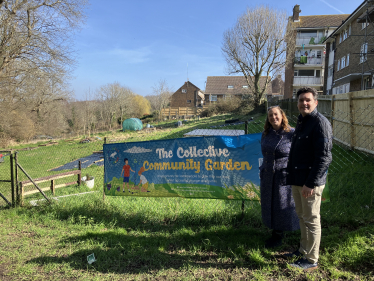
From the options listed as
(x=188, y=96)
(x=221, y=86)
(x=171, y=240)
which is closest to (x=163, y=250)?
(x=171, y=240)

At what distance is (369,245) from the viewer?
10.2ft

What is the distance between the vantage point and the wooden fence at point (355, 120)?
6.99 metres

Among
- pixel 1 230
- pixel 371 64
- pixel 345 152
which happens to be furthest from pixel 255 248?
pixel 371 64

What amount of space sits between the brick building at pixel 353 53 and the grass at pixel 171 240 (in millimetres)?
17786

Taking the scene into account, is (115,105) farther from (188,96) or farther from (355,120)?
(355,120)

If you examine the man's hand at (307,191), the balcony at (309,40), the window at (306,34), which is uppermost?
the window at (306,34)

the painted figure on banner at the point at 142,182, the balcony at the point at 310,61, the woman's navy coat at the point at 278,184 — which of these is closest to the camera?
the woman's navy coat at the point at 278,184

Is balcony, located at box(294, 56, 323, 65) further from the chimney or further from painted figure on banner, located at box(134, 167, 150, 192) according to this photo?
painted figure on banner, located at box(134, 167, 150, 192)

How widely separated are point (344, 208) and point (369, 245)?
3.78 ft

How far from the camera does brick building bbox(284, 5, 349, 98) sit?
35719 millimetres

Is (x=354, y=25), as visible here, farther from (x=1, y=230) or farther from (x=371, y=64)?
(x=1, y=230)

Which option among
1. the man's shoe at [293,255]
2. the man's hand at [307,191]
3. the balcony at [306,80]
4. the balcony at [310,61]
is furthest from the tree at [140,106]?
the man's hand at [307,191]

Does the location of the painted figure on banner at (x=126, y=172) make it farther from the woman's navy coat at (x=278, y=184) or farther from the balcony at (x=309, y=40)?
the balcony at (x=309, y=40)

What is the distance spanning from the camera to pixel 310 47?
36688 mm
